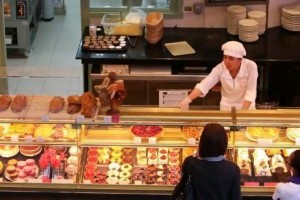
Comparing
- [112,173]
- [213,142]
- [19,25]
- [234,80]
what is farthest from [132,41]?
[213,142]

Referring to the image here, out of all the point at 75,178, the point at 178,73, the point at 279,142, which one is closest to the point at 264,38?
the point at 178,73

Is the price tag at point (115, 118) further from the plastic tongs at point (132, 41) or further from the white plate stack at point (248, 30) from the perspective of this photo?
the white plate stack at point (248, 30)

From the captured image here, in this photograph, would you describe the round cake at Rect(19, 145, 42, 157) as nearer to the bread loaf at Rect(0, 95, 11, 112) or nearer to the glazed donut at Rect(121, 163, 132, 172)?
the bread loaf at Rect(0, 95, 11, 112)

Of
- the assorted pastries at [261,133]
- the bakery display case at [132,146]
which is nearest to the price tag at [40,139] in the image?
the bakery display case at [132,146]

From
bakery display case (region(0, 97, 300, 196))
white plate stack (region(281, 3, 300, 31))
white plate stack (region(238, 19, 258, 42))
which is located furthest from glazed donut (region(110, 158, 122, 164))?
white plate stack (region(281, 3, 300, 31))

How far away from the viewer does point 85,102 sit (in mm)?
5930

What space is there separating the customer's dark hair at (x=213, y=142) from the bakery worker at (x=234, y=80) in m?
1.71

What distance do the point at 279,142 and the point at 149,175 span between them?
1.09 meters

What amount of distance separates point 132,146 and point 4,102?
3.73ft

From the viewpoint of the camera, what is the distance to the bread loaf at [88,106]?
19.2 ft

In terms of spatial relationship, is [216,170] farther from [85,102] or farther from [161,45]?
[161,45]

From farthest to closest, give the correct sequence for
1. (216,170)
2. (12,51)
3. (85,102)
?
(12,51) < (85,102) < (216,170)

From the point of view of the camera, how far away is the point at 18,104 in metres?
6.11

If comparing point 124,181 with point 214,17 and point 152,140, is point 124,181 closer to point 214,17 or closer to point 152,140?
point 152,140
